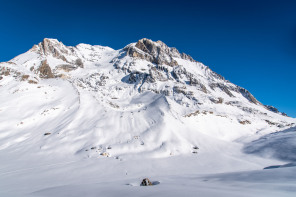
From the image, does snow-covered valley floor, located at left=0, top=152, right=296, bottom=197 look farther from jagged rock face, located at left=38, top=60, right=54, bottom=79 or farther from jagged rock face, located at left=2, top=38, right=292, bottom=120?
jagged rock face, located at left=38, top=60, right=54, bottom=79

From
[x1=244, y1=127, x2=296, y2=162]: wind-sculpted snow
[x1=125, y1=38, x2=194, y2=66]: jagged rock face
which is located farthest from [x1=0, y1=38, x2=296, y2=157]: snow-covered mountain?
[x1=125, y1=38, x2=194, y2=66]: jagged rock face

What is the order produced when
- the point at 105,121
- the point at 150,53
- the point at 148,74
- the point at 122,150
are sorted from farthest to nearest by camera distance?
the point at 150,53 → the point at 148,74 → the point at 105,121 → the point at 122,150

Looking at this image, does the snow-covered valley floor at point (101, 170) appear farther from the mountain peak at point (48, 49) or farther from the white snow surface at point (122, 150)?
the mountain peak at point (48, 49)

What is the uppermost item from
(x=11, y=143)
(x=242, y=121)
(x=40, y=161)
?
(x=242, y=121)

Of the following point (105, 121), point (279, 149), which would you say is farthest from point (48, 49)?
point (279, 149)

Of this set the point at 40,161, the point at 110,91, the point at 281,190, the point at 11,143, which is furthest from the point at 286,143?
the point at 110,91

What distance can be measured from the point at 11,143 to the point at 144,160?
21743 millimetres

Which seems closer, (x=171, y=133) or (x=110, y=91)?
(x=171, y=133)

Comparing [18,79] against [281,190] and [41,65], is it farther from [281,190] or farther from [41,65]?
[281,190]

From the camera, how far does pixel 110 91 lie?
77562 millimetres

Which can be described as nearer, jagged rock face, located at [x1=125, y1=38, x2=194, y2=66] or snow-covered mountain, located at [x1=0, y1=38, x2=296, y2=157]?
snow-covered mountain, located at [x1=0, y1=38, x2=296, y2=157]

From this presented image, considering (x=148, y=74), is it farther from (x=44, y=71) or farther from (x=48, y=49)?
(x=48, y=49)

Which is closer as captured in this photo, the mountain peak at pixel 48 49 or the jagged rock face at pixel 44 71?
the jagged rock face at pixel 44 71

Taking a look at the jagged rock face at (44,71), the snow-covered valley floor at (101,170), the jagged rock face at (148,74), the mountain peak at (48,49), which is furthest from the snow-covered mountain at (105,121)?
the mountain peak at (48,49)
